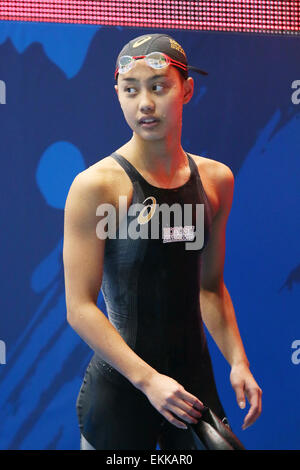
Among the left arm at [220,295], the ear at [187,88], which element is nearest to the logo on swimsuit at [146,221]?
the left arm at [220,295]

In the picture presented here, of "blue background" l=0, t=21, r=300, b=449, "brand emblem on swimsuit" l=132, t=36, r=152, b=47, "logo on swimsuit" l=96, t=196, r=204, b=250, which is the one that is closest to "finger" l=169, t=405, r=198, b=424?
"logo on swimsuit" l=96, t=196, r=204, b=250

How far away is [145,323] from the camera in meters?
2.24

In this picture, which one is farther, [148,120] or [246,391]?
[246,391]

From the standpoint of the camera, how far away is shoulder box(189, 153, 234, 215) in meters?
2.38

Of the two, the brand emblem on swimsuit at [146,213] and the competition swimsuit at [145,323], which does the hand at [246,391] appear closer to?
the competition swimsuit at [145,323]

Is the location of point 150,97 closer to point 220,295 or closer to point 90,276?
point 90,276

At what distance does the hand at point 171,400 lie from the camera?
6.68ft

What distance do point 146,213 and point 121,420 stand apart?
2.20 feet

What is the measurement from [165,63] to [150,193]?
16.5 inches

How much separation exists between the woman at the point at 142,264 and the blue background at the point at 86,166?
1158 millimetres

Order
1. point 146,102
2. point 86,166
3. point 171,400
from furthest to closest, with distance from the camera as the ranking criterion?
point 86,166
point 146,102
point 171,400

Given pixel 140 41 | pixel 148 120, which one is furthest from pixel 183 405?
pixel 140 41

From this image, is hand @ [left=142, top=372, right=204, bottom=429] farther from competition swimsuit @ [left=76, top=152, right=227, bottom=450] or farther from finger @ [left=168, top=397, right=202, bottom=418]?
competition swimsuit @ [left=76, top=152, right=227, bottom=450]

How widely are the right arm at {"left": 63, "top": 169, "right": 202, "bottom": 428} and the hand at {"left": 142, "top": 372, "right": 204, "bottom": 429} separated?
0.06 feet
